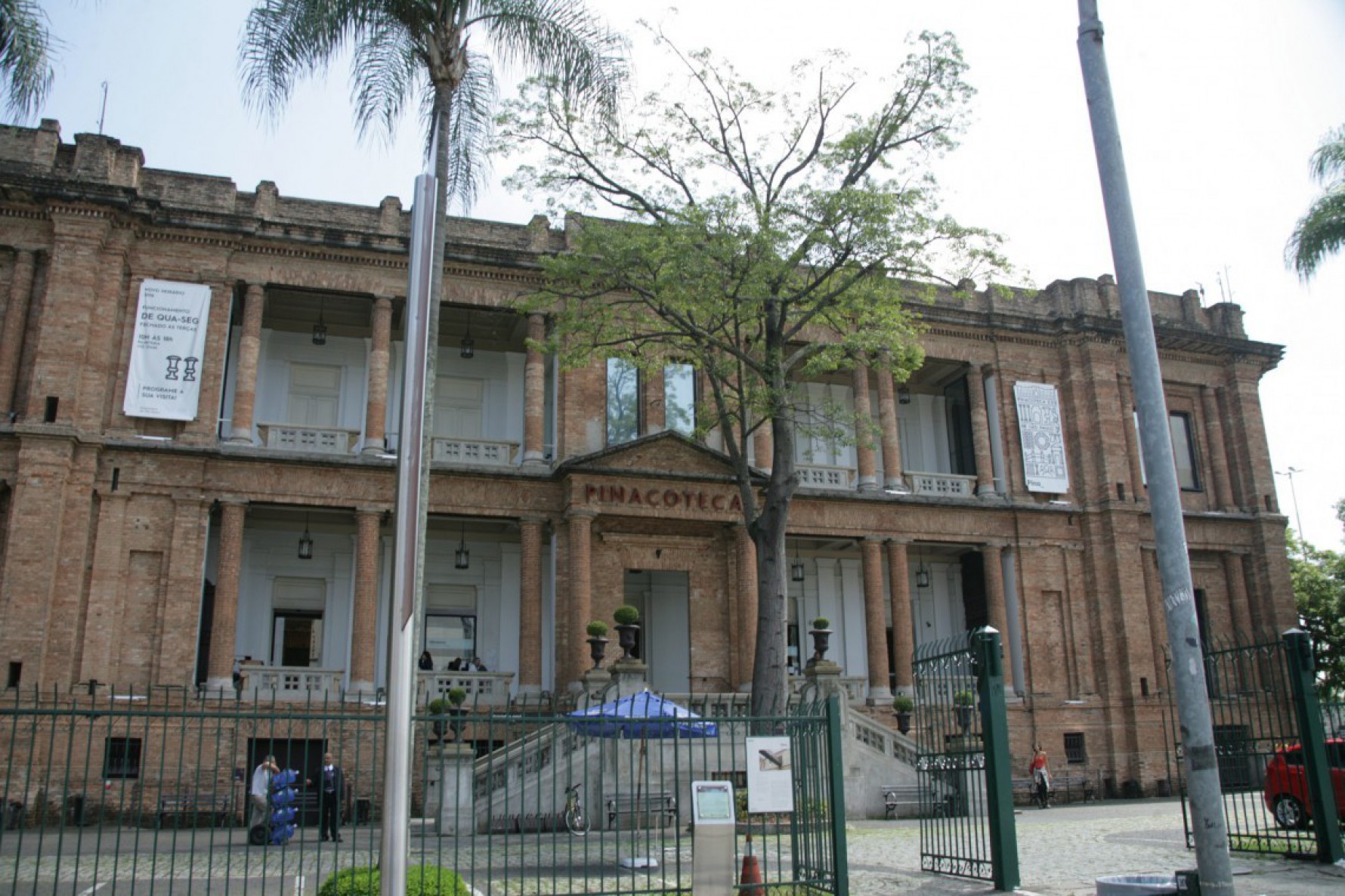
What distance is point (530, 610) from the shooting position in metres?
25.3

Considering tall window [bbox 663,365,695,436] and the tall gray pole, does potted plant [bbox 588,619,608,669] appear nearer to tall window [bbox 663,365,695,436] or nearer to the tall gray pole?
tall window [bbox 663,365,695,436]

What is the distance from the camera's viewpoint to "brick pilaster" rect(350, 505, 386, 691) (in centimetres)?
2367

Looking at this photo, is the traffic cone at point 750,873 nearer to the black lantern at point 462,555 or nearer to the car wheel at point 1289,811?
the car wheel at point 1289,811

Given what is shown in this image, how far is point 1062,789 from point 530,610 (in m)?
14.3

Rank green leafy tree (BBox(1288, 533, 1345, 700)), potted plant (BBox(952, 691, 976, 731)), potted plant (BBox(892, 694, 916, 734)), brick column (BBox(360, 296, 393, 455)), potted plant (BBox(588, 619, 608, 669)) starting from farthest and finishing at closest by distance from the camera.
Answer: green leafy tree (BBox(1288, 533, 1345, 700)) < potted plant (BBox(892, 694, 916, 734)) < brick column (BBox(360, 296, 393, 455)) < potted plant (BBox(588, 619, 608, 669)) < potted plant (BBox(952, 691, 976, 731))

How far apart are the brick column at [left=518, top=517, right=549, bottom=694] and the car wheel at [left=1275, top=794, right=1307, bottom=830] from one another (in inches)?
569

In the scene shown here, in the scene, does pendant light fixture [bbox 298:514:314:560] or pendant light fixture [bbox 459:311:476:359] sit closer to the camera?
pendant light fixture [bbox 298:514:314:560]

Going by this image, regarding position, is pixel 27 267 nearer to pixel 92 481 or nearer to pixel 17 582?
pixel 92 481

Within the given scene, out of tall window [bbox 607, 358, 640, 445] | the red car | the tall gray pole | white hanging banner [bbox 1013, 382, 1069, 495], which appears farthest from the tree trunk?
white hanging banner [bbox 1013, 382, 1069, 495]

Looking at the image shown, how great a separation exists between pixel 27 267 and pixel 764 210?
52.6ft

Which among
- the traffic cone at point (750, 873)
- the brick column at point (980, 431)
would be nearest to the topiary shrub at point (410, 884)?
the traffic cone at point (750, 873)

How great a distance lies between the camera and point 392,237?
1028 inches

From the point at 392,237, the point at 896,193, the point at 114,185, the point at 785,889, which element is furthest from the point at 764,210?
the point at 114,185

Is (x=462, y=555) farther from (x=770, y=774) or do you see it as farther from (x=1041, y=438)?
(x=770, y=774)
